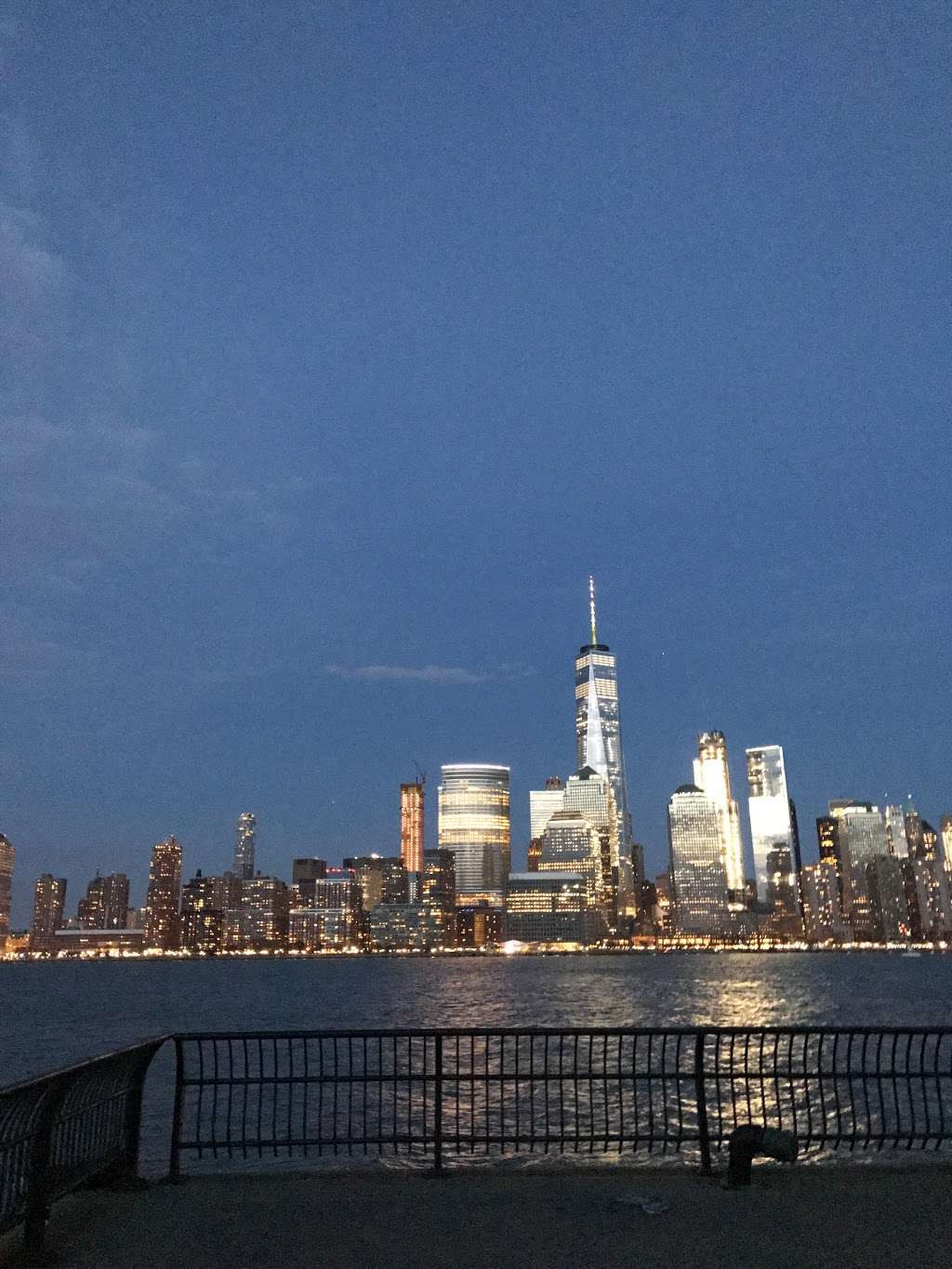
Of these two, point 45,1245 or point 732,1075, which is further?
Answer: point 732,1075

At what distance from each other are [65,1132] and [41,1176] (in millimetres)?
833

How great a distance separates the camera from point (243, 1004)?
357ft

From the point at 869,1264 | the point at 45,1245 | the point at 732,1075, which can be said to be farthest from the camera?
the point at 732,1075

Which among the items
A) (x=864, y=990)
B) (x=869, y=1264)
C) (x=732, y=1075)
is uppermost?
(x=732, y=1075)

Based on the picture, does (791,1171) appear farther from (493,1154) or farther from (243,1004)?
(243,1004)

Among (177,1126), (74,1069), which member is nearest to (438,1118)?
(177,1126)

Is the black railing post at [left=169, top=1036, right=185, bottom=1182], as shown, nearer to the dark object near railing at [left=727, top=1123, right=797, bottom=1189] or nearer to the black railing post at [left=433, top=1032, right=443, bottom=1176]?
the black railing post at [left=433, top=1032, right=443, bottom=1176]

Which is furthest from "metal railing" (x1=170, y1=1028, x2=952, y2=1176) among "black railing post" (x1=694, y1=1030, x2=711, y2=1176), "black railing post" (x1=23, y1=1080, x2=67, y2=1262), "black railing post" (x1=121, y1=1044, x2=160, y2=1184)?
"black railing post" (x1=23, y1=1080, x2=67, y2=1262)

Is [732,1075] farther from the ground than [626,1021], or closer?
farther from the ground

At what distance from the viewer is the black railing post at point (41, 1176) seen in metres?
7.90

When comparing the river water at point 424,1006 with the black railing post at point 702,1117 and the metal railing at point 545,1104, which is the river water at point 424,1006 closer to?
the metal railing at point 545,1104

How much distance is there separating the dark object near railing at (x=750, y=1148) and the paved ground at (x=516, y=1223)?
0.20m

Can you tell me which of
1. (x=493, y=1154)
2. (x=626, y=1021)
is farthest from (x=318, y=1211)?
(x=626, y=1021)

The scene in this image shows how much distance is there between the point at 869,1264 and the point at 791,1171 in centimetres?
247
